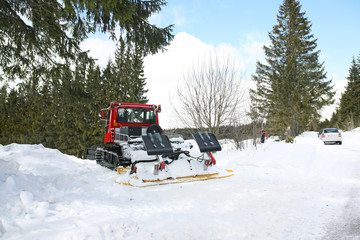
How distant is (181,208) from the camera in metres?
3.72

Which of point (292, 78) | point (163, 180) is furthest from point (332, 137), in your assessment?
point (163, 180)

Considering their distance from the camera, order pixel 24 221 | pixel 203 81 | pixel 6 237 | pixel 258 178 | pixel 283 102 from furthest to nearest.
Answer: pixel 283 102 → pixel 203 81 → pixel 258 178 → pixel 24 221 → pixel 6 237

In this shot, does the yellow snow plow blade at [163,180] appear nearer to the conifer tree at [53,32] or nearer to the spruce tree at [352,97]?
the conifer tree at [53,32]

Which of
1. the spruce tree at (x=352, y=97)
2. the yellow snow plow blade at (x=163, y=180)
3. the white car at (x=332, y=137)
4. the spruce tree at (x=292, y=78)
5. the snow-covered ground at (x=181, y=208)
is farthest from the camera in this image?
the spruce tree at (x=352, y=97)

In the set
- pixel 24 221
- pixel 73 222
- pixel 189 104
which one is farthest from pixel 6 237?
pixel 189 104

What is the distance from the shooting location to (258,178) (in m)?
5.93

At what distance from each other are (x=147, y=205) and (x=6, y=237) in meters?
1.83

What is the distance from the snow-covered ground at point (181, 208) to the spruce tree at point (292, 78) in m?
21.7

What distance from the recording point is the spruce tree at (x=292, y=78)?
26.3 meters

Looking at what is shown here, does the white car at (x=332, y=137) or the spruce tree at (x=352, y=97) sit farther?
the spruce tree at (x=352, y=97)

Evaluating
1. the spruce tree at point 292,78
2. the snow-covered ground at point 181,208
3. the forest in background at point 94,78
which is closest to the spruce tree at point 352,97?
the forest in background at point 94,78

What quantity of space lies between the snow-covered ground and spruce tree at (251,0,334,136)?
21720 millimetres

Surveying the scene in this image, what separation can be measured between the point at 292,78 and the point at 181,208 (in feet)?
88.6

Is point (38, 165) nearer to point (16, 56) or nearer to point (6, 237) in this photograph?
point (16, 56)
